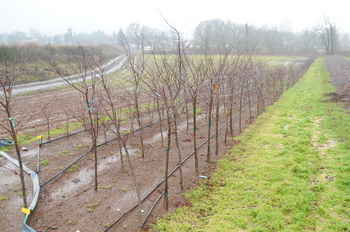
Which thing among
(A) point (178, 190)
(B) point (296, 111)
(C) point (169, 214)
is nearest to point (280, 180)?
(A) point (178, 190)

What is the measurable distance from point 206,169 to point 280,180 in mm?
1874

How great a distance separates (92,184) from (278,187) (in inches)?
174

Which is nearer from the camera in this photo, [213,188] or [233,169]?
[213,188]

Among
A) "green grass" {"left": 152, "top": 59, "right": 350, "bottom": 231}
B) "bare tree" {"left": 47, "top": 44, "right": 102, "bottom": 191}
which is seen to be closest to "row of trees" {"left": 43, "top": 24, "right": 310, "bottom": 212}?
"bare tree" {"left": 47, "top": 44, "right": 102, "bottom": 191}

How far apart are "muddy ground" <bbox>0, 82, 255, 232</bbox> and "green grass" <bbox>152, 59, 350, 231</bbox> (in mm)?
482

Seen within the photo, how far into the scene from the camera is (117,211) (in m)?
5.21

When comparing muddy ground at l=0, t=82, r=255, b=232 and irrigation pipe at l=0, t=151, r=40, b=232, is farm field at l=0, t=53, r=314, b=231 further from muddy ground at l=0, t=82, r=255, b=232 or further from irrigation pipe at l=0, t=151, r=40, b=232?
irrigation pipe at l=0, t=151, r=40, b=232

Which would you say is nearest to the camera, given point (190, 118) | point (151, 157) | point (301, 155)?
point (301, 155)

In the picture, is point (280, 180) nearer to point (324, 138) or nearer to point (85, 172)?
point (324, 138)

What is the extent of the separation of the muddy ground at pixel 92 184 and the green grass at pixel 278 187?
0.48m

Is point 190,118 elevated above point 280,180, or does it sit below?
above

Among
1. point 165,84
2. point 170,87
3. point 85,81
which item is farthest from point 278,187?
point 85,81

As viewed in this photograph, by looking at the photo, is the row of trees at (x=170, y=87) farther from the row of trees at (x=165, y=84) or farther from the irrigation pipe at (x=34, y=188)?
the irrigation pipe at (x=34, y=188)

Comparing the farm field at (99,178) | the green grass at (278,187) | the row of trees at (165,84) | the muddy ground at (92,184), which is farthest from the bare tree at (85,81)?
the green grass at (278,187)
